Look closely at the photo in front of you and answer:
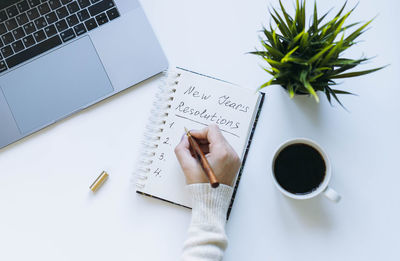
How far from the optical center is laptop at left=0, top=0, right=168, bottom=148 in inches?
26.7

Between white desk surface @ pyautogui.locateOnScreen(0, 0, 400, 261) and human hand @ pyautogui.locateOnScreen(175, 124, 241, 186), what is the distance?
2.5 inches

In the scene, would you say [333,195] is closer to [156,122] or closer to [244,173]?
[244,173]

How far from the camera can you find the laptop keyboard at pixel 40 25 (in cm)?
68

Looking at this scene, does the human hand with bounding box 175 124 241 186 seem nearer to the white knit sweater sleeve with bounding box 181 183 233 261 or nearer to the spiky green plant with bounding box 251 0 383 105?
the white knit sweater sleeve with bounding box 181 183 233 261

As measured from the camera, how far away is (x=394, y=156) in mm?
648

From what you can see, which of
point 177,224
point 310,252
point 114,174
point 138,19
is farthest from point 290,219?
point 138,19

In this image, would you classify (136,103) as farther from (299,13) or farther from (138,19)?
(299,13)

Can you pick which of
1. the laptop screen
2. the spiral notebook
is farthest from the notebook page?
the laptop screen

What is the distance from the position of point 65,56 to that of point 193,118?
0.28 meters

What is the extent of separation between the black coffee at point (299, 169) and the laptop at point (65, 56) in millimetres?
292

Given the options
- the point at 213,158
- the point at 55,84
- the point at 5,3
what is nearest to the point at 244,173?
the point at 213,158

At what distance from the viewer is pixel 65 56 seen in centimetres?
68

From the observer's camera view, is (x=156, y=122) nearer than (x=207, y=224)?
No

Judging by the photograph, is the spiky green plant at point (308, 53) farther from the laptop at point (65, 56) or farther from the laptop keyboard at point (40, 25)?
the laptop keyboard at point (40, 25)
